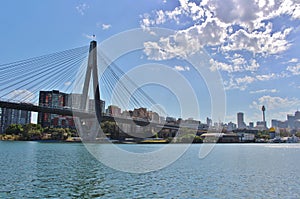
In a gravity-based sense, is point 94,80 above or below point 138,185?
above

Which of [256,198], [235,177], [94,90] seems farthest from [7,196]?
[94,90]

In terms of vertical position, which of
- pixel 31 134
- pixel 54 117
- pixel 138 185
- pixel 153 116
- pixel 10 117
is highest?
pixel 10 117

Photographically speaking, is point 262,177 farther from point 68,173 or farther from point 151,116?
point 151,116

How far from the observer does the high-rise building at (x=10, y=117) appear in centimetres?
10797

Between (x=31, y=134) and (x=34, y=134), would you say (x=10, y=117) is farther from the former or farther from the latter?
(x=31, y=134)

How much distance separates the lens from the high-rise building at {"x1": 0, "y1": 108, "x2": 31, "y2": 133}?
108 metres

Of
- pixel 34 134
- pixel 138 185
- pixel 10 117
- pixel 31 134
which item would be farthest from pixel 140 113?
pixel 10 117

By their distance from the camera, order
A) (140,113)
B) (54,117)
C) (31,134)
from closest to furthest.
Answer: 1. (140,113)
2. (31,134)
3. (54,117)

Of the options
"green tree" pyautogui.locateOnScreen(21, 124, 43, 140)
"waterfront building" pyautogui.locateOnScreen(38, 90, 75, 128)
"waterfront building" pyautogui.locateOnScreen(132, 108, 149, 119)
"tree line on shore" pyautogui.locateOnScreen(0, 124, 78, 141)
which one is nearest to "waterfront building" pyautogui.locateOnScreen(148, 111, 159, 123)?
"waterfront building" pyautogui.locateOnScreen(132, 108, 149, 119)

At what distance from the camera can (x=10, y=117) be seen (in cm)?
11206

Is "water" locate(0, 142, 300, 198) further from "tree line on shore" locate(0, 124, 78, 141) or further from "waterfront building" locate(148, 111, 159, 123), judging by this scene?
"tree line on shore" locate(0, 124, 78, 141)

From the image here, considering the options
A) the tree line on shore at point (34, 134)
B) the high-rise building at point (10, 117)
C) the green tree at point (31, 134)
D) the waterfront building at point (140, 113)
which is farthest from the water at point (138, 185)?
the high-rise building at point (10, 117)

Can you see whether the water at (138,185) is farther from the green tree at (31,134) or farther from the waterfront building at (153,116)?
the green tree at (31,134)

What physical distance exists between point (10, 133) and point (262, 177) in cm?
7551
